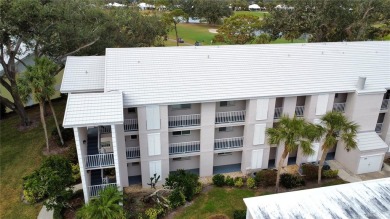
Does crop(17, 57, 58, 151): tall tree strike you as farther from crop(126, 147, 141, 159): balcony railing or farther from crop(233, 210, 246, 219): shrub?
crop(233, 210, 246, 219): shrub

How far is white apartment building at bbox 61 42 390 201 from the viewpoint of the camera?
82.3ft

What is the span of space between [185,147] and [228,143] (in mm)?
3911

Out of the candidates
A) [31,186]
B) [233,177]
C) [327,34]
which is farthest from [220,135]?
[327,34]

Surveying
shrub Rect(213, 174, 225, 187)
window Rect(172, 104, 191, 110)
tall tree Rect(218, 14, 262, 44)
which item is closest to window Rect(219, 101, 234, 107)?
window Rect(172, 104, 191, 110)

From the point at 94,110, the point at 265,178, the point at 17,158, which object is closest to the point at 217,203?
the point at 265,178

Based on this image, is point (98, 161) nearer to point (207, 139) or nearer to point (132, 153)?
point (132, 153)

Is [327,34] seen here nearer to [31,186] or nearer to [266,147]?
[266,147]

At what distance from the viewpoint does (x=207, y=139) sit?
26.9 m

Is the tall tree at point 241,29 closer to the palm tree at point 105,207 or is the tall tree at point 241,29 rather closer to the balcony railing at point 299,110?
the balcony railing at point 299,110

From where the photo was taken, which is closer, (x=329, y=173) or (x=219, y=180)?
(x=219, y=180)

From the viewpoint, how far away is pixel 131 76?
2580 centimetres

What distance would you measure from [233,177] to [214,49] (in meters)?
11.9

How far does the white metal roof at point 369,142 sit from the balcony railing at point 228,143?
10768mm

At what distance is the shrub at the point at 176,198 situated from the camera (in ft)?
79.7
